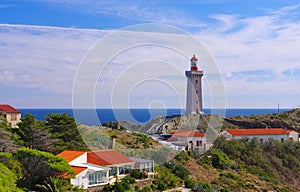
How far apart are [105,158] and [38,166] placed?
14.1 ft

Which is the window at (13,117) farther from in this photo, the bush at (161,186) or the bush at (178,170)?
the bush at (161,186)

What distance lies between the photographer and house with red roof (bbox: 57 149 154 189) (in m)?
17.7

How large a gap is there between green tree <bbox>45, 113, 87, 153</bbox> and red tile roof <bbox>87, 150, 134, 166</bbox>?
263cm

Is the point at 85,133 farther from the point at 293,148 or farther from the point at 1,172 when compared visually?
the point at 293,148

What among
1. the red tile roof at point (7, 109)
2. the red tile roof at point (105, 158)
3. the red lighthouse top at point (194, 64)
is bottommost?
the red tile roof at point (105, 158)

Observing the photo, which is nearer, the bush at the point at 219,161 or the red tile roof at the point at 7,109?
the bush at the point at 219,161

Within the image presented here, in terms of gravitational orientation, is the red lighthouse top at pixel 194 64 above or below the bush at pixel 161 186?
above

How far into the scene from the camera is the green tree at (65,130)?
23.7 metres

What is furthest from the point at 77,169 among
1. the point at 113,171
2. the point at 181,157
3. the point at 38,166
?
the point at 181,157

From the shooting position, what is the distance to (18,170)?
52.9 feet

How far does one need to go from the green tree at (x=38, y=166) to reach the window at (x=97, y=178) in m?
1.34

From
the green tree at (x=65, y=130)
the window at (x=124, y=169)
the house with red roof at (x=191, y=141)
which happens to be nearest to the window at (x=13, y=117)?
the green tree at (x=65, y=130)

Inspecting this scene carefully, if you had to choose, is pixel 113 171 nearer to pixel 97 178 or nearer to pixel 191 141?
pixel 97 178

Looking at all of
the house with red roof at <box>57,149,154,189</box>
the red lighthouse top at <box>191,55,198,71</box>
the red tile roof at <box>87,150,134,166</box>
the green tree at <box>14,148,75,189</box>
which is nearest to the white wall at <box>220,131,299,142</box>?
the red lighthouse top at <box>191,55,198,71</box>
